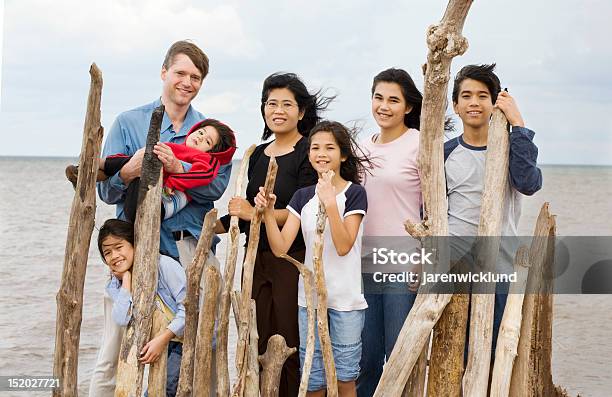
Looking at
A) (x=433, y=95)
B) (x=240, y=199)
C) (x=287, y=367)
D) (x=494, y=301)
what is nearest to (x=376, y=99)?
(x=433, y=95)

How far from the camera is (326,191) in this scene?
3609mm

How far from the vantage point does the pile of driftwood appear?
12.2 ft

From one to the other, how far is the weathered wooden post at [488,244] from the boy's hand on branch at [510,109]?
28mm

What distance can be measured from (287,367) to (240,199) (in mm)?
938

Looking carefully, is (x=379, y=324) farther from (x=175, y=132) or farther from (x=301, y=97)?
(x=175, y=132)

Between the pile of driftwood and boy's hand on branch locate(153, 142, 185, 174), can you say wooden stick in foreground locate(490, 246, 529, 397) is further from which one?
boy's hand on branch locate(153, 142, 185, 174)

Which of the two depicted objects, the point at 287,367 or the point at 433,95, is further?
the point at 287,367

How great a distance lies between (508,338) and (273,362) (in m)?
1.10

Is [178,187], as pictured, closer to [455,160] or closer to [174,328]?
[174,328]

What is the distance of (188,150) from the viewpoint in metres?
4.02

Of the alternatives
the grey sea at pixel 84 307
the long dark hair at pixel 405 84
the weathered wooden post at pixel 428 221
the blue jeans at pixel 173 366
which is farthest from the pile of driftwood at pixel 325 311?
the grey sea at pixel 84 307

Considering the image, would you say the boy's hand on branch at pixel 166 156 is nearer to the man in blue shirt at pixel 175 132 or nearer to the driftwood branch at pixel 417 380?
the man in blue shirt at pixel 175 132

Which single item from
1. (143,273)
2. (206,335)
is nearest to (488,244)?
(206,335)

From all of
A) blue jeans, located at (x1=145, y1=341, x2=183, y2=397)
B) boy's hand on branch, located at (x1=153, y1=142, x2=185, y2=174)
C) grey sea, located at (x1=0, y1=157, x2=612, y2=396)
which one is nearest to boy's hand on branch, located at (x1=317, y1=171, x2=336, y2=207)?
boy's hand on branch, located at (x1=153, y1=142, x2=185, y2=174)
